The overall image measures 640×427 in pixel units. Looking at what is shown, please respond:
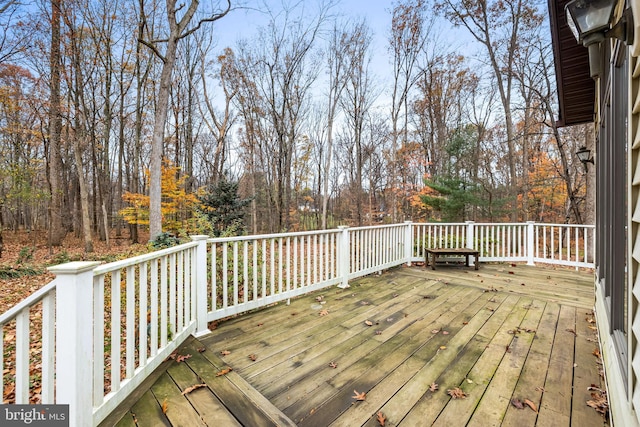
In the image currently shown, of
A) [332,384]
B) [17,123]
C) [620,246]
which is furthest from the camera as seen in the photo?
[17,123]

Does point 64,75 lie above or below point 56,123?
above

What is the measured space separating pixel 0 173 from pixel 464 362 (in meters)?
13.8

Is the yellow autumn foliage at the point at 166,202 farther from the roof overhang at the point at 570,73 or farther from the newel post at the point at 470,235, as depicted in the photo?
the roof overhang at the point at 570,73

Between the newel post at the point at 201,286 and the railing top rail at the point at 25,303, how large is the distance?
4.34 ft

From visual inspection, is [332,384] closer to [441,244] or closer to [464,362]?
[464,362]

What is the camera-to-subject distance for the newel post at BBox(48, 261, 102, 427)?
1.34m

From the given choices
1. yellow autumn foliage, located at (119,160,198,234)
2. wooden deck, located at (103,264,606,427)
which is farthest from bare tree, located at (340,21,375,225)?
wooden deck, located at (103,264,606,427)

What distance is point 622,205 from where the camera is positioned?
156 centimetres

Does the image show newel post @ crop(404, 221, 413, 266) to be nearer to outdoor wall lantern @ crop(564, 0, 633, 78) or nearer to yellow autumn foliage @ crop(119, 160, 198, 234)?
outdoor wall lantern @ crop(564, 0, 633, 78)

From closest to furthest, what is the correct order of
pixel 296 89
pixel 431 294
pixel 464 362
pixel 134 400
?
pixel 134 400 < pixel 464 362 < pixel 431 294 < pixel 296 89

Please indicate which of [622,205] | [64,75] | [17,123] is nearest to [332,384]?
[622,205]

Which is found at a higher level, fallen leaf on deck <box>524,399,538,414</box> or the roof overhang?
the roof overhang

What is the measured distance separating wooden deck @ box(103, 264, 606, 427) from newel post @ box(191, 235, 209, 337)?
0.16 meters

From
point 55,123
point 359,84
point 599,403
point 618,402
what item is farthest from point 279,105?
point 618,402
